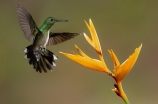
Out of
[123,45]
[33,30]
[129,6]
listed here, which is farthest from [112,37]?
[33,30]

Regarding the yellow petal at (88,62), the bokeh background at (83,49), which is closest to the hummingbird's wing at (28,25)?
the yellow petal at (88,62)

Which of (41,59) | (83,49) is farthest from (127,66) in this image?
(83,49)

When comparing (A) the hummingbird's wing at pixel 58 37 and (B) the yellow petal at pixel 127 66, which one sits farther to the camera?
(A) the hummingbird's wing at pixel 58 37

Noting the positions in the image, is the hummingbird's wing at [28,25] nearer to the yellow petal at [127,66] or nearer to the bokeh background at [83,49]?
the yellow petal at [127,66]

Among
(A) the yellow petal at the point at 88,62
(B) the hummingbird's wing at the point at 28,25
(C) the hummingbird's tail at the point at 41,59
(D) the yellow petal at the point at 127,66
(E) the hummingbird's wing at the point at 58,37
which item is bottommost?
(D) the yellow petal at the point at 127,66

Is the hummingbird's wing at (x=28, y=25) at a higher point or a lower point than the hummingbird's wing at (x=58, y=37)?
higher

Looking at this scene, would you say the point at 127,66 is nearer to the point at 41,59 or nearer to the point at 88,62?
the point at 88,62

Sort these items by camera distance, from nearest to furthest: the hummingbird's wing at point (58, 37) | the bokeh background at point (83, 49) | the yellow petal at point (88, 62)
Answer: the yellow petal at point (88, 62) < the hummingbird's wing at point (58, 37) < the bokeh background at point (83, 49)
